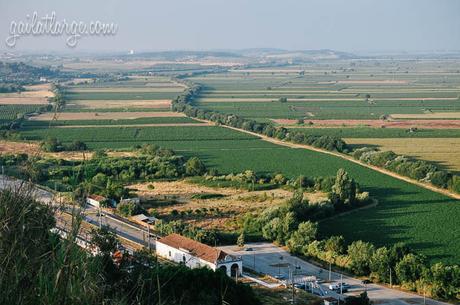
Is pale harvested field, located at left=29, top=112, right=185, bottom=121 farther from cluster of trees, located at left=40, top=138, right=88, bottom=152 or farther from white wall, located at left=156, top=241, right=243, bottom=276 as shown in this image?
white wall, located at left=156, top=241, right=243, bottom=276

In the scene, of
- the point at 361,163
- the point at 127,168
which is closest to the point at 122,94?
the point at 127,168

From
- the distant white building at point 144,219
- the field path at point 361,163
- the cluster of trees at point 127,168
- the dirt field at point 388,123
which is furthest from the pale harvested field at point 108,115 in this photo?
the distant white building at point 144,219

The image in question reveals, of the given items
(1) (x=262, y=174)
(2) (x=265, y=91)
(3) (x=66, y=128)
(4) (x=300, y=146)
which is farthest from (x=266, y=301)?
(2) (x=265, y=91)

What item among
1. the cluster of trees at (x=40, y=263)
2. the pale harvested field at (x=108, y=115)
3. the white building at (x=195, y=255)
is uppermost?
the cluster of trees at (x=40, y=263)

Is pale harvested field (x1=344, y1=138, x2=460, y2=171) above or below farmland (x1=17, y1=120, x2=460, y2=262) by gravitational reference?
above

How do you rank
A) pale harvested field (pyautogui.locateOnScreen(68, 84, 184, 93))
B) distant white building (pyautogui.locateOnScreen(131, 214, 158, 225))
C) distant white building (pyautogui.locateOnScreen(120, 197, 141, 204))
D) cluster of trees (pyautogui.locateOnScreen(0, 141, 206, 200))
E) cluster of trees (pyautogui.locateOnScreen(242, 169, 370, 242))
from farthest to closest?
pale harvested field (pyautogui.locateOnScreen(68, 84, 184, 93)) < cluster of trees (pyautogui.locateOnScreen(0, 141, 206, 200)) < distant white building (pyautogui.locateOnScreen(120, 197, 141, 204)) < distant white building (pyautogui.locateOnScreen(131, 214, 158, 225)) < cluster of trees (pyautogui.locateOnScreen(242, 169, 370, 242))

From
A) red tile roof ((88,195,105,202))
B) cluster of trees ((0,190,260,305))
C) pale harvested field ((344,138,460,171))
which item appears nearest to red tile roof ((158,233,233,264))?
red tile roof ((88,195,105,202))

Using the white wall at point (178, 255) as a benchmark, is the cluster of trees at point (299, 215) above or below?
above

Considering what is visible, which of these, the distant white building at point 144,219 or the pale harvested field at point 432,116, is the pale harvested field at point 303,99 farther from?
the distant white building at point 144,219

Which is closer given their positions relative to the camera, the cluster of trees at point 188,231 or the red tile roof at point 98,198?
the cluster of trees at point 188,231
